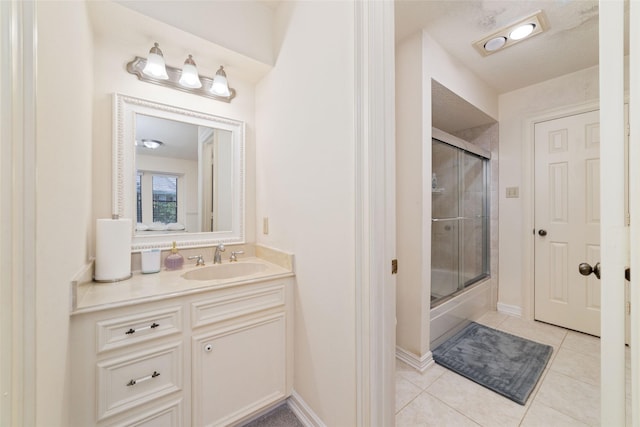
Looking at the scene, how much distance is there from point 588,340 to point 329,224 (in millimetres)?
2748

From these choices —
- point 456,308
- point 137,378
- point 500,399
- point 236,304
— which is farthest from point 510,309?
point 137,378

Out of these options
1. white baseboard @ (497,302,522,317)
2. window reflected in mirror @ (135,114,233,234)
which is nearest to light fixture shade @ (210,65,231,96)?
window reflected in mirror @ (135,114,233,234)

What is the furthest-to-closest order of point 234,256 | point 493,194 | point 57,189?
point 493,194, point 234,256, point 57,189

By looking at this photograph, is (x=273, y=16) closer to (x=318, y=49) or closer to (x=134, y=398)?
(x=318, y=49)

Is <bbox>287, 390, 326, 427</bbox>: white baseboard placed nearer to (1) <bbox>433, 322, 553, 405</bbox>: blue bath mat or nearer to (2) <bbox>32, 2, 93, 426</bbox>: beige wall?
(2) <bbox>32, 2, 93, 426</bbox>: beige wall

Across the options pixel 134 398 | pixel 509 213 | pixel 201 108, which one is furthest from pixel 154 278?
pixel 509 213

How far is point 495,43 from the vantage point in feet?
6.25

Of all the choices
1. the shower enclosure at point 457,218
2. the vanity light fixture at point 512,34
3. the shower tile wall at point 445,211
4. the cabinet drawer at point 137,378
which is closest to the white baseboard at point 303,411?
the cabinet drawer at point 137,378

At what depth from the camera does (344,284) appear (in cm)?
112

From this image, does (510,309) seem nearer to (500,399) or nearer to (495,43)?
(500,399)

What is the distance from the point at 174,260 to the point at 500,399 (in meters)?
2.25

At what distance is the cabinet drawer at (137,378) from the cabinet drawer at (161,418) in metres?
0.06

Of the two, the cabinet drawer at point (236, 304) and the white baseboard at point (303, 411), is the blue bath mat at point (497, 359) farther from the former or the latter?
the cabinet drawer at point (236, 304)

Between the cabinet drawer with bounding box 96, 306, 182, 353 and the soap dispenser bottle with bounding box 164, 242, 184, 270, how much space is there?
513 mm
